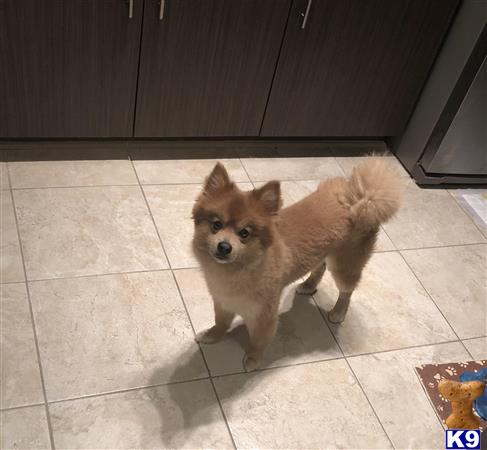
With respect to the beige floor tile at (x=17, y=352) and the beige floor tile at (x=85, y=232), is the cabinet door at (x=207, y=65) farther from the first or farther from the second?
the beige floor tile at (x=17, y=352)

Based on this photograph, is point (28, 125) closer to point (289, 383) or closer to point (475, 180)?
point (289, 383)

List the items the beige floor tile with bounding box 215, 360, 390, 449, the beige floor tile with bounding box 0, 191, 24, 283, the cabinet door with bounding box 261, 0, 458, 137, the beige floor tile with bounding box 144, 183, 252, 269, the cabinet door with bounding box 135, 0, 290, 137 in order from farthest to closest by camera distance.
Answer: the cabinet door with bounding box 261, 0, 458, 137
the cabinet door with bounding box 135, 0, 290, 137
the beige floor tile with bounding box 144, 183, 252, 269
the beige floor tile with bounding box 0, 191, 24, 283
the beige floor tile with bounding box 215, 360, 390, 449

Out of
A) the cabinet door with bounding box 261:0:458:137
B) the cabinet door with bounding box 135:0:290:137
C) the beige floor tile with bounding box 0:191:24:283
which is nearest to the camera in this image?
the beige floor tile with bounding box 0:191:24:283

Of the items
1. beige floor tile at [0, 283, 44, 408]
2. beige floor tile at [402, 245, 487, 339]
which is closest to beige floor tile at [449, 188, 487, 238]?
beige floor tile at [402, 245, 487, 339]

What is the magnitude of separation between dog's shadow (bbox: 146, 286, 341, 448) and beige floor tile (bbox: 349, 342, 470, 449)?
0.48 ft

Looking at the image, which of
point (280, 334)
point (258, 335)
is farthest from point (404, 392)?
point (258, 335)

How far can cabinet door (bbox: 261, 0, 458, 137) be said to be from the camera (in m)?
2.55

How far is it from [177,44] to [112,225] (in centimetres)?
85

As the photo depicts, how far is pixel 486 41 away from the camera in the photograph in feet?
8.30

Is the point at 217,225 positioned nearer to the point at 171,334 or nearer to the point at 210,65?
the point at 171,334

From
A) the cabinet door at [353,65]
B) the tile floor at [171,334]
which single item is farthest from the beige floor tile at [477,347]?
the cabinet door at [353,65]

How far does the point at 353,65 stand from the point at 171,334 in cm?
165

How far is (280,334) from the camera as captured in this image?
2.04m

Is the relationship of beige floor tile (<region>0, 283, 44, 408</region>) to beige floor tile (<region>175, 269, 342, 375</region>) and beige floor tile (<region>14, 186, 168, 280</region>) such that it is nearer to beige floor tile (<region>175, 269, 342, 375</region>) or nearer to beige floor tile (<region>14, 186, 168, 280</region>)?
beige floor tile (<region>14, 186, 168, 280</region>)
